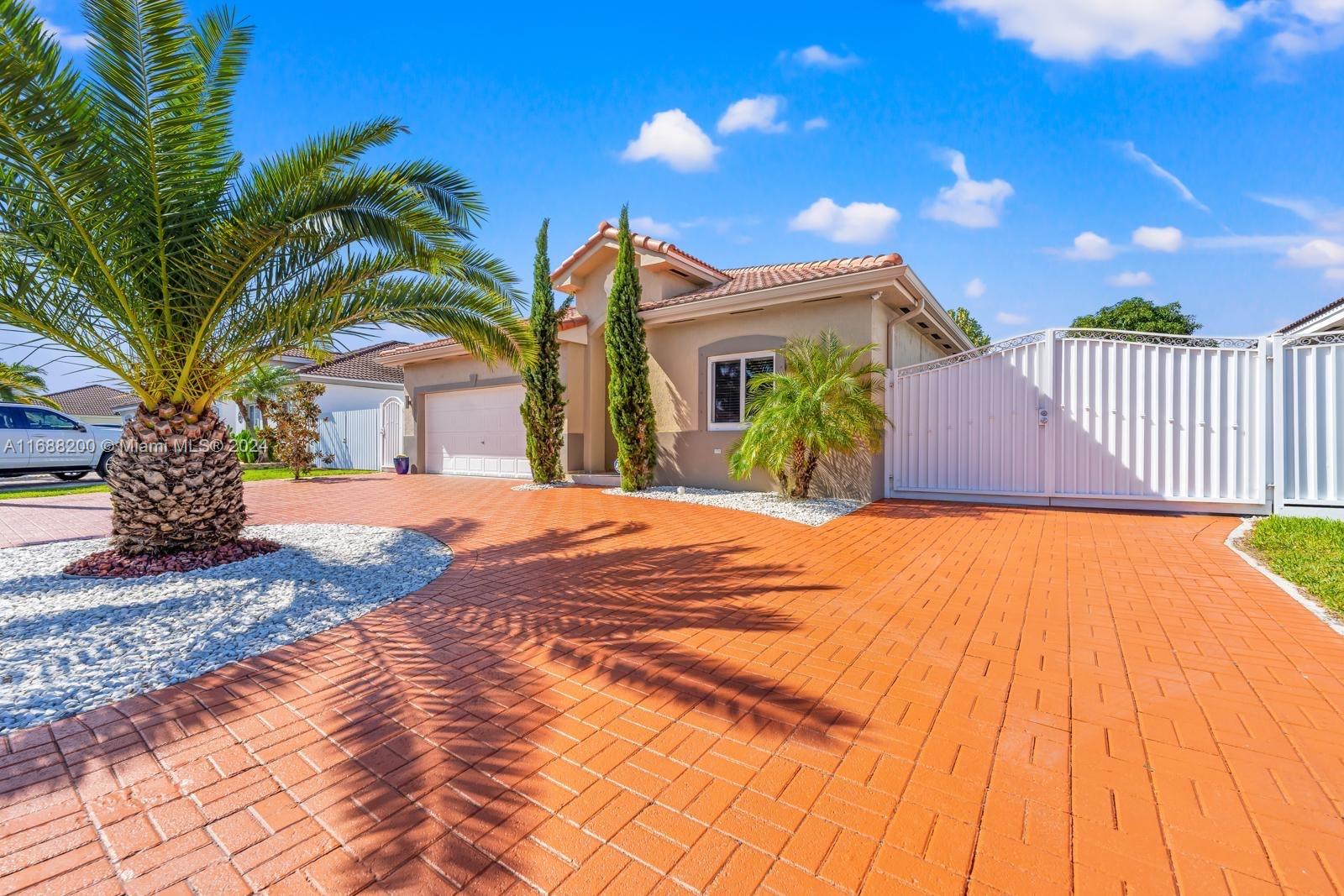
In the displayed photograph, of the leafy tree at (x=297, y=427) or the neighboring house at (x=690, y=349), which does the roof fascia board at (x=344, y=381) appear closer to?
the leafy tree at (x=297, y=427)

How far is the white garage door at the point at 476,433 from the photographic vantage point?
1609cm

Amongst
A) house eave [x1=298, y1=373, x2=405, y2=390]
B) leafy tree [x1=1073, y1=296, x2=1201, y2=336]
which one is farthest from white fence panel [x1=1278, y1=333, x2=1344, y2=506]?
leafy tree [x1=1073, y1=296, x2=1201, y2=336]

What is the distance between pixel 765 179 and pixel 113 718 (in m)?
13.0

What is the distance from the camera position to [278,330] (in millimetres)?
6645

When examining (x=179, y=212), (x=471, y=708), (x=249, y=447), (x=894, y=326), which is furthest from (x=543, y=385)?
(x=249, y=447)

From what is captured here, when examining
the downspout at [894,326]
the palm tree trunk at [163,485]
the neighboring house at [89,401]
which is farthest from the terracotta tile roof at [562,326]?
the neighboring house at [89,401]

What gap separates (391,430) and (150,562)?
48.1 feet

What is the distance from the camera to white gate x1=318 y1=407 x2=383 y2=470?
20641 mm

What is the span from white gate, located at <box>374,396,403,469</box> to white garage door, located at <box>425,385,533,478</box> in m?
1.98

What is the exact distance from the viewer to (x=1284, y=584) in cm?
527

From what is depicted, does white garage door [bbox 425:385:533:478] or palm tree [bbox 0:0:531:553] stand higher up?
palm tree [bbox 0:0:531:553]

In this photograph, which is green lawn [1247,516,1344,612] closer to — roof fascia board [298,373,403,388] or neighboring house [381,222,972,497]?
neighboring house [381,222,972,497]

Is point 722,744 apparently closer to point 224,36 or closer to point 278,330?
point 278,330

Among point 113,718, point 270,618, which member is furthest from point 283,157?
point 113,718
